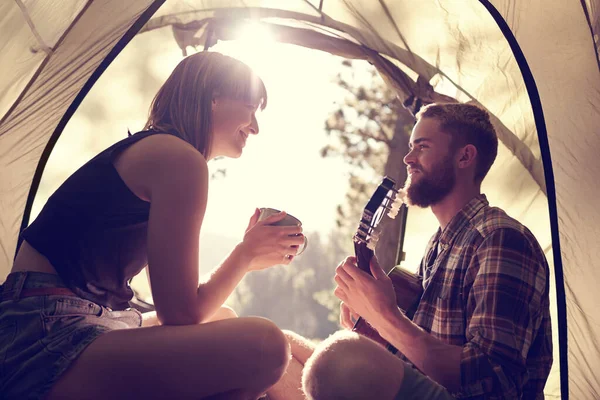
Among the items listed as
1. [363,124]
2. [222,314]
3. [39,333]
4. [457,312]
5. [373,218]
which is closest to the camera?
[39,333]

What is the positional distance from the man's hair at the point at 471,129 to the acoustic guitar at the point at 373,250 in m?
0.32

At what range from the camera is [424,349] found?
172cm

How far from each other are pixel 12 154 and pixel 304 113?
1195 centimetres

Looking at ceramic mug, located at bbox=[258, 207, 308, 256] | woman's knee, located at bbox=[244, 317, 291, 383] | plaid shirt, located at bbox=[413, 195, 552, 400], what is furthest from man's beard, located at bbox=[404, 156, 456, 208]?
woman's knee, located at bbox=[244, 317, 291, 383]

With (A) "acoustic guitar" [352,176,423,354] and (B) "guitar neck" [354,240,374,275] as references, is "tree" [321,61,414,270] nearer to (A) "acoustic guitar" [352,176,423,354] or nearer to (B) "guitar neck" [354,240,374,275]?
(A) "acoustic guitar" [352,176,423,354]

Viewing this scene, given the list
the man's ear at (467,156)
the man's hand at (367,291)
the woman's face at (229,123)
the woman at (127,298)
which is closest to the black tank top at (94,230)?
the woman at (127,298)

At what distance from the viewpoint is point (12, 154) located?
242 centimetres

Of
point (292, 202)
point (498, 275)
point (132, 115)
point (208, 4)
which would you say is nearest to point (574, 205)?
point (498, 275)

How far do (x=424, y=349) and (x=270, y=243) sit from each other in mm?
540

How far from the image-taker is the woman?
131cm

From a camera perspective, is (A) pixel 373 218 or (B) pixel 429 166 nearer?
(A) pixel 373 218

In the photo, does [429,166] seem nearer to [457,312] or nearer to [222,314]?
[457,312]

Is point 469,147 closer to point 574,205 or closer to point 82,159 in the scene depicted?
point 574,205

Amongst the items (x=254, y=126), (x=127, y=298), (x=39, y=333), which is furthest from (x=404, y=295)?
(x=39, y=333)
